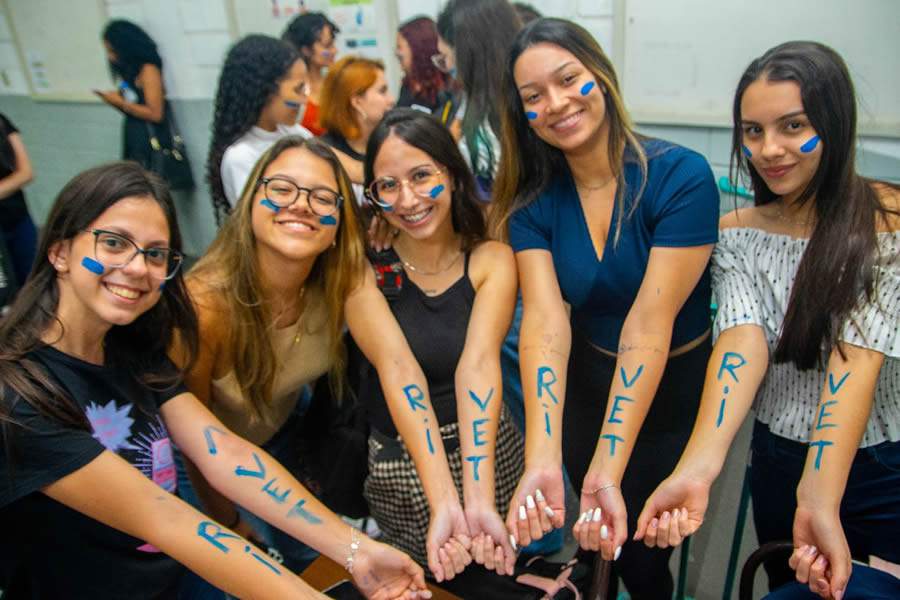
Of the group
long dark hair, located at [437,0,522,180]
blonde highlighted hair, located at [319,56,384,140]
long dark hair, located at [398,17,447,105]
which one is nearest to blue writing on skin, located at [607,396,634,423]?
long dark hair, located at [437,0,522,180]

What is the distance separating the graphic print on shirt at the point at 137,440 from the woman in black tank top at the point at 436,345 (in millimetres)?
488

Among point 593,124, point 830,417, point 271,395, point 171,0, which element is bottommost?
point 271,395

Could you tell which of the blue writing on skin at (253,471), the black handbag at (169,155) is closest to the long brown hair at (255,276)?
the blue writing on skin at (253,471)

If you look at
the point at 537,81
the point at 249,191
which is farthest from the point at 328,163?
the point at 537,81

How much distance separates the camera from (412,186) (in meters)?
1.55

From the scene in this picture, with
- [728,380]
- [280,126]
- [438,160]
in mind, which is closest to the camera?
[728,380]

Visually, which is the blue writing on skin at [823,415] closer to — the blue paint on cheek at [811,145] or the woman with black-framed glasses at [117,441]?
the blue paint on cheek at [811,145]

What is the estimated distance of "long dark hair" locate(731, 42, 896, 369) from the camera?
1173 millimetres

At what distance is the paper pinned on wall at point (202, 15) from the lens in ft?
14.1

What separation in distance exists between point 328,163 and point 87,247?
61cm

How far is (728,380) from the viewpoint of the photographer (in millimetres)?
1306

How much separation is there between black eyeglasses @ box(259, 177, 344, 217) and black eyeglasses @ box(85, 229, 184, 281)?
334mm

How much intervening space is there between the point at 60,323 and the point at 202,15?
3.87 meters

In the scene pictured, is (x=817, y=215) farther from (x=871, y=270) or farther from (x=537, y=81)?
(x=537, y=81)
